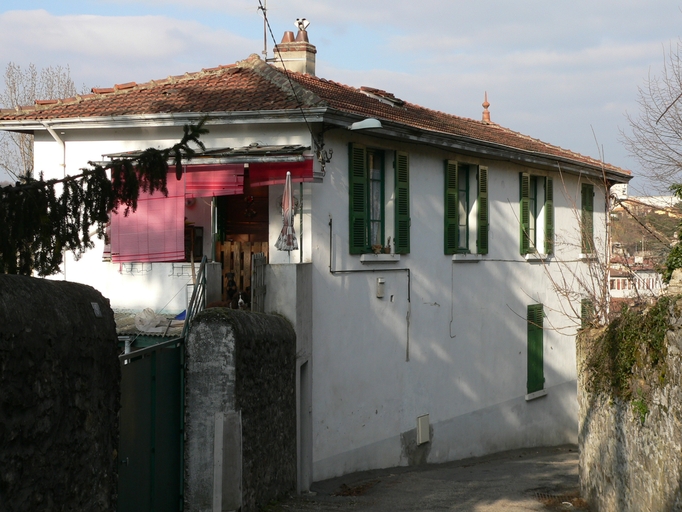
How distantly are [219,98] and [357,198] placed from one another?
8.76ft

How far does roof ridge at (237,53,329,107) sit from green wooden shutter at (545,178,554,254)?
27.6ft

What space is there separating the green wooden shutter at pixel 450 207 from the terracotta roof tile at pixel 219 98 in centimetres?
87

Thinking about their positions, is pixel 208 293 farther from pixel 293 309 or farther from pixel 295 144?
pixel 295 144

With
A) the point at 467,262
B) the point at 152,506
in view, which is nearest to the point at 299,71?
the point at 467,262

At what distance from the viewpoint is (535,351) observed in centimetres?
2075

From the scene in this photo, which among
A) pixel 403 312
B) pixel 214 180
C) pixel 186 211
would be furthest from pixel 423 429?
pixel 214 180

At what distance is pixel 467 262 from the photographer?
58.7ft

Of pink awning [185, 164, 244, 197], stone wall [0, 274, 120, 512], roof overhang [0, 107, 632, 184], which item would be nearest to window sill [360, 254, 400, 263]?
roof overhang [0, 107, 632, 184]

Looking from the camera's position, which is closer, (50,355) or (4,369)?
(4,369)

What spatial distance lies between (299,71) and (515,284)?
653 cm

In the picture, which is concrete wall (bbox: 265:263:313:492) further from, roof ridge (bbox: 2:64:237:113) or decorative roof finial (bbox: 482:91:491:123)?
decorative roof finial (bbox: 482:91:491:123)

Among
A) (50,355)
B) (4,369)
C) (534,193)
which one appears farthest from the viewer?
(534,193)

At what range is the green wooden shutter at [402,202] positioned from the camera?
15.5 m

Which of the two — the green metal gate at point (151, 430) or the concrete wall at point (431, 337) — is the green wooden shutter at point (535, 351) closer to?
the concrete wall at point (431, 337)
